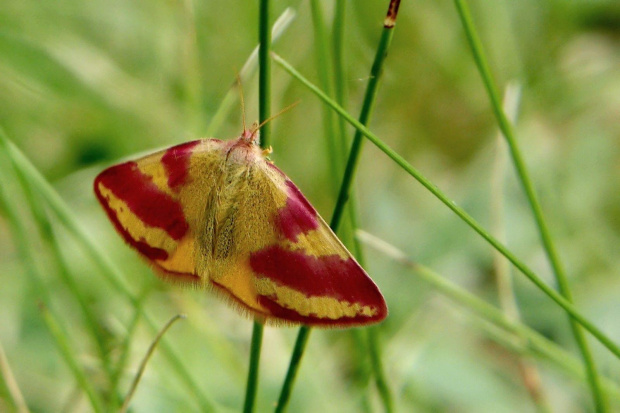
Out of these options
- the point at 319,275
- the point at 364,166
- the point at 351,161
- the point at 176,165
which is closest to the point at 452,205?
the point at 351,161

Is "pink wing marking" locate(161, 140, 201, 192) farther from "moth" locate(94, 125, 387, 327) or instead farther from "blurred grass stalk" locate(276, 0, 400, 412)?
"blurred grass stalk" locate(276, 0, 400, 412)

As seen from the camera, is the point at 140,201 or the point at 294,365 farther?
the point at 140,201

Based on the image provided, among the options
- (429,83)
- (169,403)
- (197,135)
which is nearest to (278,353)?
(169,403)

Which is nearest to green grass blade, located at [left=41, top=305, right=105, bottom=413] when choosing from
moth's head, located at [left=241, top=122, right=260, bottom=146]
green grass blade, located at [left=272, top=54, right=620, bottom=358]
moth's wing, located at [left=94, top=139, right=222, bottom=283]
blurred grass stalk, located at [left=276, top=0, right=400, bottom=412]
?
moth's wing, located at [left=94, top=139, right=222, bottom=283]

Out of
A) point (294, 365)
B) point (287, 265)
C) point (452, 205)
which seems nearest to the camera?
point (452, 205)

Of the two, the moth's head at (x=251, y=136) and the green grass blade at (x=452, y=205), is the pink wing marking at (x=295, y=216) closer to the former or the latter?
the moth's head at (x=251, y=136)

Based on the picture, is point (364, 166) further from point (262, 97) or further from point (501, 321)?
point (262, 97)

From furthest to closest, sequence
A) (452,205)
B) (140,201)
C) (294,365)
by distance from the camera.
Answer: (140,201)
(294,365)
(452,205)
